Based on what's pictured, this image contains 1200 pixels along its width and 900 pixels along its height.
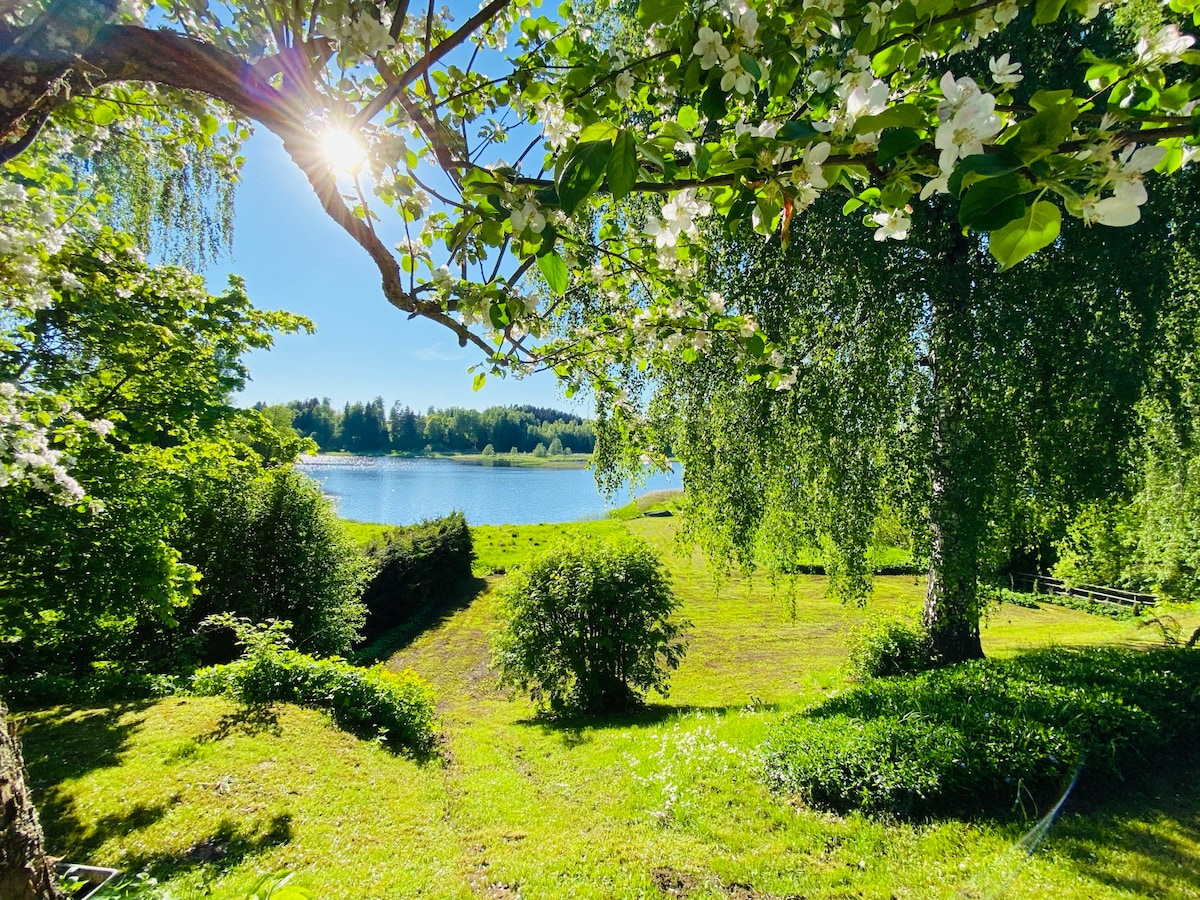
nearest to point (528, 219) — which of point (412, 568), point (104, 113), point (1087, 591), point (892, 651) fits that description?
point (104, 113)

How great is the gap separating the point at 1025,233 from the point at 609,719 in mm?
10128

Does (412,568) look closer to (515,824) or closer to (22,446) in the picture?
(515,824)

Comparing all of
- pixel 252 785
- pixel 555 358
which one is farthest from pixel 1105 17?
pixel 252 785

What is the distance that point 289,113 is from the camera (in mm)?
1481

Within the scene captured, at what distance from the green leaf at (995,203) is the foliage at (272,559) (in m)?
14.7

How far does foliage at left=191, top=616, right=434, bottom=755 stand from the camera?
23.2 feet

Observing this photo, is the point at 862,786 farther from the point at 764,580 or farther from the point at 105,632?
the point at 764,580

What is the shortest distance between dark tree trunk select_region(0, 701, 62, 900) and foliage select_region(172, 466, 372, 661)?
39.7 feet

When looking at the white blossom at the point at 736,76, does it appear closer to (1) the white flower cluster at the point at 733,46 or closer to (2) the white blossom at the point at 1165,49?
(1) the white flower cluster at the point at 733,46

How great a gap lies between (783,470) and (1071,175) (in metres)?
6.41

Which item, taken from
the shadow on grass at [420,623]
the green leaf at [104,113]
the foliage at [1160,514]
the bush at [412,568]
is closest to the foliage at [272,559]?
the shadow on grass at [420,623]

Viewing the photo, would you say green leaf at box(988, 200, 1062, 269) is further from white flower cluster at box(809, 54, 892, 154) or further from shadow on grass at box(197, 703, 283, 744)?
shadow on grass at box(197, 703, 283, 744)

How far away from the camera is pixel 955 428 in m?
5.91

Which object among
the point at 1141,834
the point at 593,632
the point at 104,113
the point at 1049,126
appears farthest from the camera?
the point at 593,632
